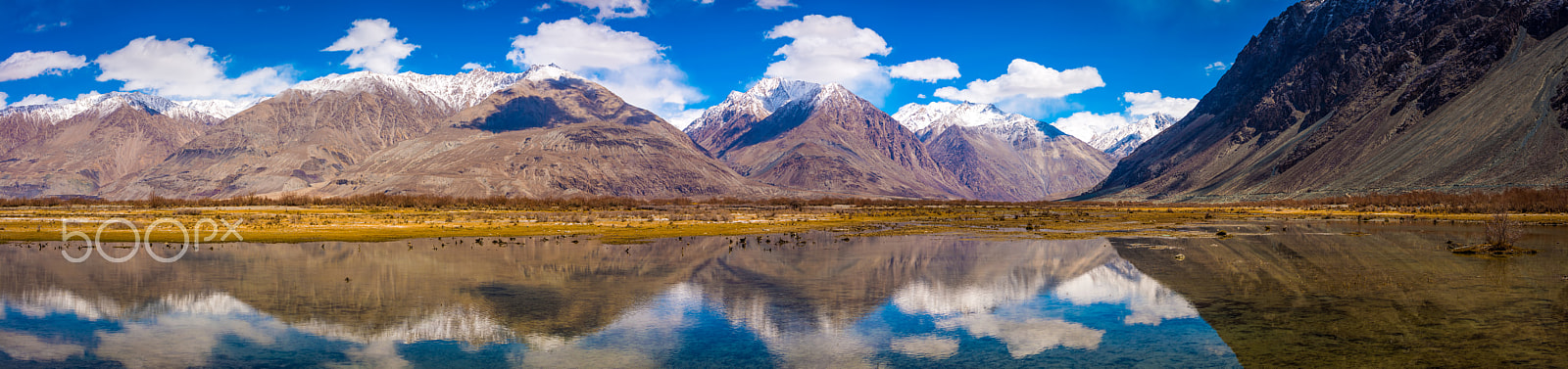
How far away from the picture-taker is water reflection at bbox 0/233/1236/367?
1866cm

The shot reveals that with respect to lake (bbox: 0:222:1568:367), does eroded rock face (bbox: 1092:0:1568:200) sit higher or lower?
higher

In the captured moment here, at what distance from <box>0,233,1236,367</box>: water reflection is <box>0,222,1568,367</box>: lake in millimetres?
116

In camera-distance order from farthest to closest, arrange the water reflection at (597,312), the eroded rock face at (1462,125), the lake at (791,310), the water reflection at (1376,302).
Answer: the eroded rock face at (1462,125)
the water reflection at (597,312)
the lake at (791,310)
the water reflection at (1376,302)

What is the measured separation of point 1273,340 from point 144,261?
152 feet

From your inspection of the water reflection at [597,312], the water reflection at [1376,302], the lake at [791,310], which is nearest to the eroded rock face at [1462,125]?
the water reflection at [1376,302]

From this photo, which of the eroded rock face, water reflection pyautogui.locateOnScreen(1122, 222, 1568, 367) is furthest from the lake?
the eroded rock face

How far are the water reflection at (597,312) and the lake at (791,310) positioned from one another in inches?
4.5

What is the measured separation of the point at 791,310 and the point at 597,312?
5.62 metres

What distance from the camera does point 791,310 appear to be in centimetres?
2469

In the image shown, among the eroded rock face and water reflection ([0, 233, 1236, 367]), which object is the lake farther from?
the eroded rock face

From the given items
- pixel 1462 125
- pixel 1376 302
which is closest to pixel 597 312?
pixel 1376 302

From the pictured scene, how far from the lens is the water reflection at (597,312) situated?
18656mm

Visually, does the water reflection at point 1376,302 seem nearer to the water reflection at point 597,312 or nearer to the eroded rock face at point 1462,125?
the water reflection at point 597,312

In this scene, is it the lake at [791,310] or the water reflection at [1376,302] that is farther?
the lake at [791,310]
